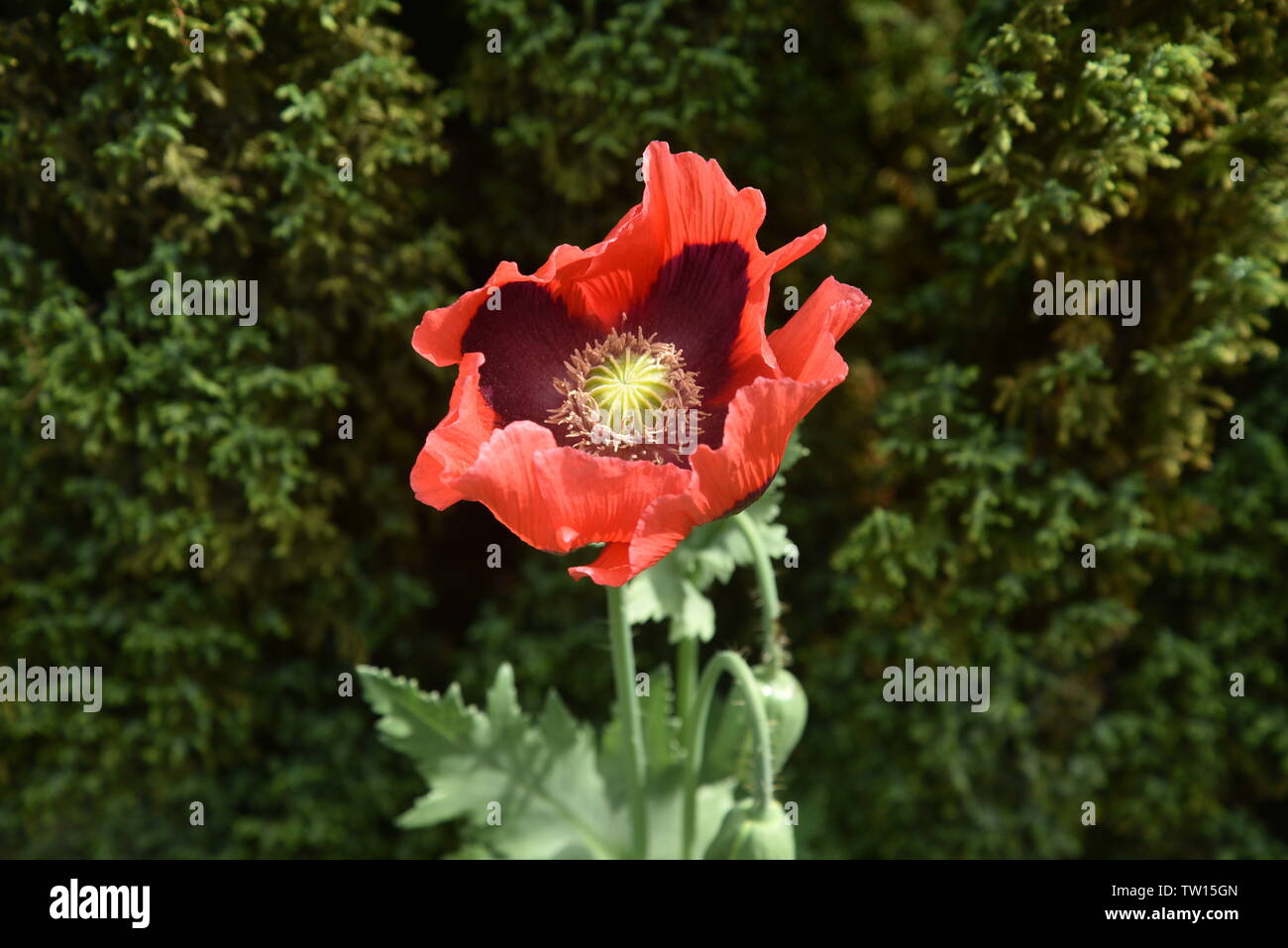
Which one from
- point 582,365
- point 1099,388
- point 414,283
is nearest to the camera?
point 582,365

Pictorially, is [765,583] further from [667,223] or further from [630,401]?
[667,223]

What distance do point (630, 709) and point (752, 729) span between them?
0.21 meters

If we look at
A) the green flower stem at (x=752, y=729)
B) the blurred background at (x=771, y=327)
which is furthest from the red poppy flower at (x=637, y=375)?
the blurred background at (x=771, y=327)

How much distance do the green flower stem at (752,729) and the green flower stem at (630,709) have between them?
2.6 inches

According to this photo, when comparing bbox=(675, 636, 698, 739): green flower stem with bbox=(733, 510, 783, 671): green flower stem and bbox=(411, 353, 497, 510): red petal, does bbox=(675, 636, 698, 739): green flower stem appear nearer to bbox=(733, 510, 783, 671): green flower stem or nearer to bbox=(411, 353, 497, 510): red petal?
bbox=(733, 510, 783, 671): green flower stem

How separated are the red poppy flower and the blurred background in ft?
1.94

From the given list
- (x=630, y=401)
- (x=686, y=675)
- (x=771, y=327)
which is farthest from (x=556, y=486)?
(x=771, y=327)

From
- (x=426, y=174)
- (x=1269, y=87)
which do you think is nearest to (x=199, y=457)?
(x=426, y=174)

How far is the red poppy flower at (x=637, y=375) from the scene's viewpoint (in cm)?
117

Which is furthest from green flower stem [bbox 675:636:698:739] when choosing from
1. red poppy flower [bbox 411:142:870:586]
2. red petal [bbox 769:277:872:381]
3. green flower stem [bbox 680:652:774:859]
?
red petal [bbox 769:277:872:381]

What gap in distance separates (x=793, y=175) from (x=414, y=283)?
2.51ft

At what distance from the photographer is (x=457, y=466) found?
1.23m

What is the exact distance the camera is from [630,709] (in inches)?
61.9
